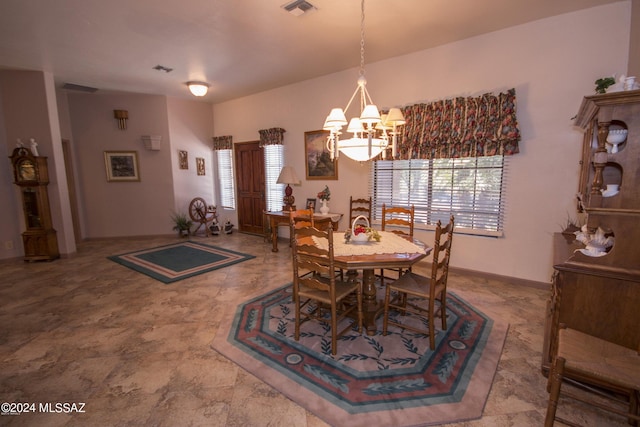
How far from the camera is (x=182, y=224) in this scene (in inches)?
248

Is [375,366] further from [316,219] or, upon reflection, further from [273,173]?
[273,173]

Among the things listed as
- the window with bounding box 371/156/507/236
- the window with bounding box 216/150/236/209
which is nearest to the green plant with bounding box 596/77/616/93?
the window with bounding box 371/156/507/236

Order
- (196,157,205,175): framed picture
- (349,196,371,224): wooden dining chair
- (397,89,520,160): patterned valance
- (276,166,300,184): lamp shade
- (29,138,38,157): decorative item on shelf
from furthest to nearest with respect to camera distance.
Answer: (196,157,205,175): framed picture < (276,166,300,184): lamp shade < (29,138,38,157): decorative item on shelf < (349,196,371,224): wooden dining chair < (397,89,520,160): patterned valance

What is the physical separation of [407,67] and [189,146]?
488 centimetres

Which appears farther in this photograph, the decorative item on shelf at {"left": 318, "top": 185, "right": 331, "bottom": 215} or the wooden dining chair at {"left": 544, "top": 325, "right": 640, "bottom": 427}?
the decorative item on shelf at {"left": 318, "top": 185, "right": 331, "bottom": 215}

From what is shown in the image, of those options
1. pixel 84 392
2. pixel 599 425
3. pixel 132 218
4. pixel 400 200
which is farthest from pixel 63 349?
pixel 132 218

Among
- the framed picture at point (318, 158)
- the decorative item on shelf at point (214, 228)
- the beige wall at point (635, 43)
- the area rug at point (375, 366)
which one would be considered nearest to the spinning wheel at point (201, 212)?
the decorative item on shelf at point (214, 228)

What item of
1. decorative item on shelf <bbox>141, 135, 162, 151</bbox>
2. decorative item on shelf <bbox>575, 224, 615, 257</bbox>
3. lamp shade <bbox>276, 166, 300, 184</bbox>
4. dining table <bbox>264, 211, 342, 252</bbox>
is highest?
decorative item on shelf <bbox>141, 135, 162, 151</bbox>

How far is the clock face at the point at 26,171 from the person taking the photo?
4.50 metres

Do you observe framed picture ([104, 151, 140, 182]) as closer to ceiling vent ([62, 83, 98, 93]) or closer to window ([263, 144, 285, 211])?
ceiling vent ([62, 83, 98, 93])

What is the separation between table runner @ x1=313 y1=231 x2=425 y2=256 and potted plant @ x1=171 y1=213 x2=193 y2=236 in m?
4.42

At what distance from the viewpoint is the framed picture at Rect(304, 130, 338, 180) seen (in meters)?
4.93

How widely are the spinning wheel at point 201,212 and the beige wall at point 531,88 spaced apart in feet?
14.5

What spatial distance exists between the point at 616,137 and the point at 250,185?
567 centimetres
